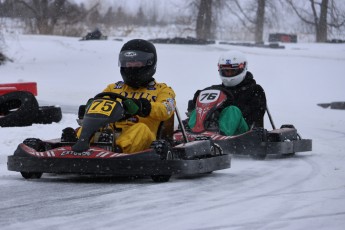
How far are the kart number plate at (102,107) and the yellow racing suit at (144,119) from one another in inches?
12.4

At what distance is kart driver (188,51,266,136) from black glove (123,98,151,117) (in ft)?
8.82

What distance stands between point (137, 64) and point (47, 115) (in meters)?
4.88

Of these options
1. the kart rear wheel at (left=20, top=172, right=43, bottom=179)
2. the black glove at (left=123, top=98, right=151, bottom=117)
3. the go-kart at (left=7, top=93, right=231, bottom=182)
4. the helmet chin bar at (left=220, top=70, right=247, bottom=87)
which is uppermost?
the black glove at (left=123, top=98, right=151, bottom=117)

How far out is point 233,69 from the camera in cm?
1149

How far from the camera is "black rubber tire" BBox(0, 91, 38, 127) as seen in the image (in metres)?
12.4

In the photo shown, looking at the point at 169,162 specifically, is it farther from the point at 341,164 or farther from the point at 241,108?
the point at 241,108

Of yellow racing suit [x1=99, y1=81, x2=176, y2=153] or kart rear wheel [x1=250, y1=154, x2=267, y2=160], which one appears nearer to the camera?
yellow racing suit [x1=99, y1=81, x2=176, y2=153]

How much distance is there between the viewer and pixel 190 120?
10992 millimetres

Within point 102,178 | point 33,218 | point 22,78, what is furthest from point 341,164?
point 22,78

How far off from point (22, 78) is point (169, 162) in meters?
17.1

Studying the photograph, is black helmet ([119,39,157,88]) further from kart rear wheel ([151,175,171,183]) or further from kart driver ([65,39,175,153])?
kart rear wheel ([151,175,171,183])

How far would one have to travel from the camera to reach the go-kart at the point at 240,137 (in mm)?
10352

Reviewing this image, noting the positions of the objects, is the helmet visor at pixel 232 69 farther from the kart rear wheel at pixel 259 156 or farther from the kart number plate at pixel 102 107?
the kart number plate at pixel 102 107

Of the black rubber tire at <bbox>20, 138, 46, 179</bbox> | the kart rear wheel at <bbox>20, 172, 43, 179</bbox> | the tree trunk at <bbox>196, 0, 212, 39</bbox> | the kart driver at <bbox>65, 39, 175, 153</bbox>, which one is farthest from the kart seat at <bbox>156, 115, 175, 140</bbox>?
the tree trunk at <bbox>196, 0, 212, 39</bbox>
